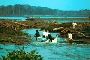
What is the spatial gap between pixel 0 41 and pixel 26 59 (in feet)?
43.5

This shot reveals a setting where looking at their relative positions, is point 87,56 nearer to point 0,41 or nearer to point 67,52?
point 67,52

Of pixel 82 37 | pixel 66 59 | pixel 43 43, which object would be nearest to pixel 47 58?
pixel 66 59

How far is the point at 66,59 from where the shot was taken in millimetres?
20781

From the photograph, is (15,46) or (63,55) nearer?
(63,55)

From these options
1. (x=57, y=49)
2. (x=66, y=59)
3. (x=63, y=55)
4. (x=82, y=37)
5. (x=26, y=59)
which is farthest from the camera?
(x=82, y=37)

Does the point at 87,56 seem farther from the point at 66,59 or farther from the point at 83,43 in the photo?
the point at 83,43

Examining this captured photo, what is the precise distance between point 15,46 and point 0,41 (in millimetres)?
2545

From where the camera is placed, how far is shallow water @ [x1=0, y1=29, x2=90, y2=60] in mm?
21594

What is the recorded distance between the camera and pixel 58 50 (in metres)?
24.7

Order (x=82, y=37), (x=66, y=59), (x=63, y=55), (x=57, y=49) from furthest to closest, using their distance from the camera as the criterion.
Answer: (x=82, y=37)
(x=57, y=49)
(x=63, y=55)
(x=66, y=59)

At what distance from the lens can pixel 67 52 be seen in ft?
77.9

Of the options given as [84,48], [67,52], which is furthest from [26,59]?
[84,48]

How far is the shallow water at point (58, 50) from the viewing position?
2159 centimetres

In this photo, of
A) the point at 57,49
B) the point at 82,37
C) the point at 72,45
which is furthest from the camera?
the point at 82,37
